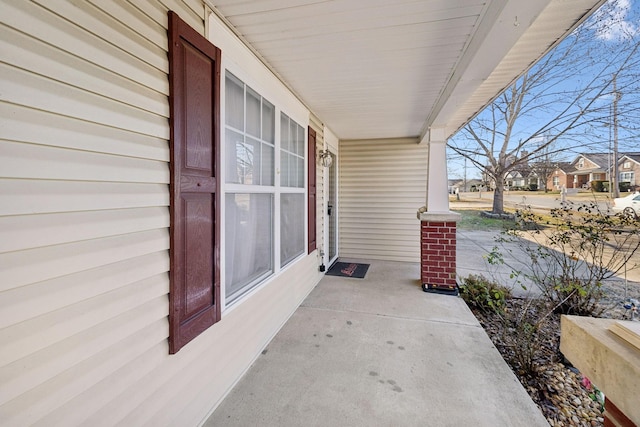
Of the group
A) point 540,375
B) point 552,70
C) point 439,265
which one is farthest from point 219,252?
point 552,70

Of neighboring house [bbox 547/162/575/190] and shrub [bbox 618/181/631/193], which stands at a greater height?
neighboring house [bbox 547/162/575/190]

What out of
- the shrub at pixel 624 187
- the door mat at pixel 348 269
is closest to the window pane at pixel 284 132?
the door mat at pixel 348 269

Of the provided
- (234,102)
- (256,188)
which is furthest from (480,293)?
(234,102)

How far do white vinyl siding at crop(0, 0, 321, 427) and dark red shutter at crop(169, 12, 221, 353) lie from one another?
0.05 meters

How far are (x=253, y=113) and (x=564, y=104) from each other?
1147 cm

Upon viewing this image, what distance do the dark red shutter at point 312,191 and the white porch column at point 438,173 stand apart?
Result: 1.77 m

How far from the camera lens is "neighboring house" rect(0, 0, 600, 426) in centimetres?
91

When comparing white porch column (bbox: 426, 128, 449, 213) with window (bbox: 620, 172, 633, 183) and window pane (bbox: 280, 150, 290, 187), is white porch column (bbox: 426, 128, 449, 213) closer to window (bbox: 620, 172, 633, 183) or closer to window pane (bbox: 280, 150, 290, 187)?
window pane (bbox: 280, 150, 290, 187)

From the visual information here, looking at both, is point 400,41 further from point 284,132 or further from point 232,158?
point 232,158

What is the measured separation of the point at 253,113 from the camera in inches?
95.4

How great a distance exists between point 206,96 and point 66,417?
1.60 meters

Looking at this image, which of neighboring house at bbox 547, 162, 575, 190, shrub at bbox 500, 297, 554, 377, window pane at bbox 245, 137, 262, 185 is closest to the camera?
window pane at bbox 245, 137, 262, 185

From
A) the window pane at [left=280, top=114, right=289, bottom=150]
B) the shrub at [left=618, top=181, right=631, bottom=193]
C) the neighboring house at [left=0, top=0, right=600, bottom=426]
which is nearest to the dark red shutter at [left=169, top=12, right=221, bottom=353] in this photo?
the neighboring house at [left=0, top=0, right=600, bottom=426]

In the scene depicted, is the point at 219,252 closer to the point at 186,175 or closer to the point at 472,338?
the point at 186,175
